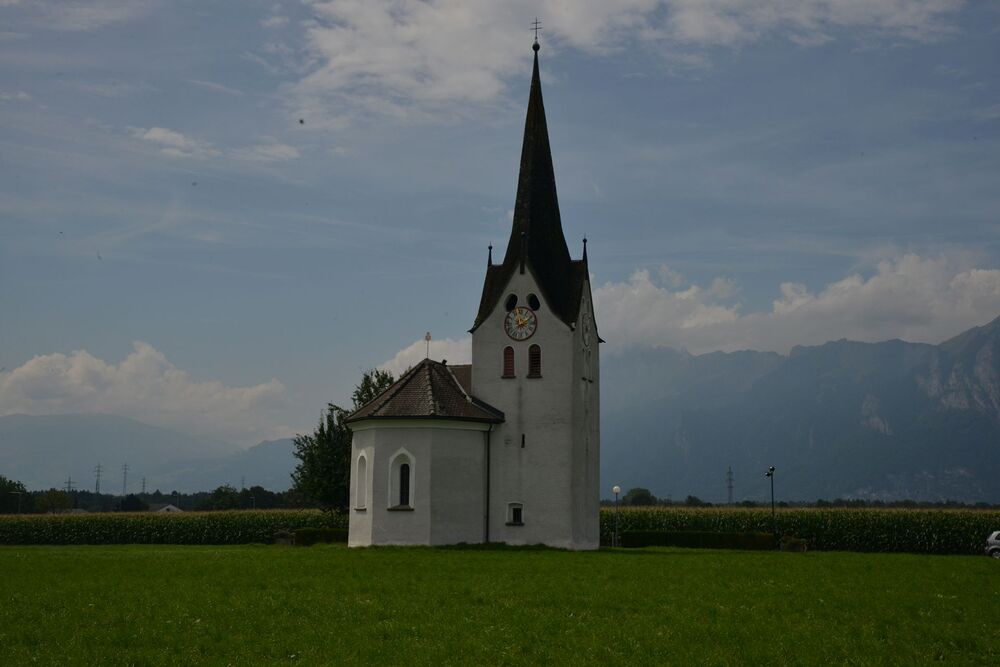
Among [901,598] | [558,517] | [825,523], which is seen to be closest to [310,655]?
[901,598]

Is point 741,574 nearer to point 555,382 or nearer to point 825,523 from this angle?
point 555,382

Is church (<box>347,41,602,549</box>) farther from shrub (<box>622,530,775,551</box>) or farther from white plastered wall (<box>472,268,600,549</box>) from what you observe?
shrub (<box>622,530,775,551</box>)

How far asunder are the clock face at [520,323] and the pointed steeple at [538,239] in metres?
1.00

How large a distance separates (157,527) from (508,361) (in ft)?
125

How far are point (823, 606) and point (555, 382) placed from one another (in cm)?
2706

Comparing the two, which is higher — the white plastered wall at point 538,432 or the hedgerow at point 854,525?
the white plastered wall at point 538,432

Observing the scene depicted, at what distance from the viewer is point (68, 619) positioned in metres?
21.6

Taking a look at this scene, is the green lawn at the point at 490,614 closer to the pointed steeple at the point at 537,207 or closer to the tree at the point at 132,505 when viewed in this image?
the pointed steeple at the point at 537,207

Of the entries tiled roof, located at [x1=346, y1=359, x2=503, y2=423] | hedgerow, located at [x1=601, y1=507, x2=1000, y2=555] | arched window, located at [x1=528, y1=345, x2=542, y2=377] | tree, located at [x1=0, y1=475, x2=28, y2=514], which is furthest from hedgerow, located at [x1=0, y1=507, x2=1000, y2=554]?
tree, located at [x1=0, y1=475, x2=28, y2=514]

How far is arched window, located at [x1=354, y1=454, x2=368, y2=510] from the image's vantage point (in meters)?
49.6

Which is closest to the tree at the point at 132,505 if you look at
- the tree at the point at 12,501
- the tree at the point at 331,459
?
the tree at the point at 12,501

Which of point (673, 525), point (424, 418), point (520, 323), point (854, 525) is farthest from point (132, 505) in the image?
point (424, 418)

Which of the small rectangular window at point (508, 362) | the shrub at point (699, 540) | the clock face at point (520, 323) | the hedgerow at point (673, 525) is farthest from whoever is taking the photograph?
the hedgerow at point (673, 525)

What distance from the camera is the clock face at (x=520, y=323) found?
51.7 m
